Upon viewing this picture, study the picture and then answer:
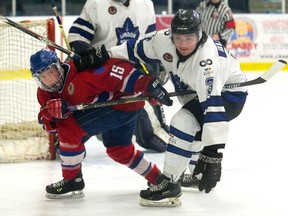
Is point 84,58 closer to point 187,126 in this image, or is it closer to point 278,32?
point 187,126

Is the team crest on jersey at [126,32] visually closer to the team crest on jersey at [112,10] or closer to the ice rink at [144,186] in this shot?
the team crest on jersey at [112,10]

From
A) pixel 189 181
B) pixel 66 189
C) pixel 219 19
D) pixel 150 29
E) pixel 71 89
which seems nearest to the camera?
pixel 71 89

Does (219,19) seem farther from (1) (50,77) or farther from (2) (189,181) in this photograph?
(1) (50,77)

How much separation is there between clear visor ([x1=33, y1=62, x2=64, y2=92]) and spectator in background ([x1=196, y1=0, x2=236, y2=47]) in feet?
13.5

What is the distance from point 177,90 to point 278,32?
19.0 feet

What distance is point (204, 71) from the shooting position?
3.06 metres

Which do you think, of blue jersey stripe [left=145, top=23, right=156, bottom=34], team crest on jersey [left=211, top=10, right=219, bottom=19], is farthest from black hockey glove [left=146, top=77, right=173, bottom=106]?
team crest on jersey [left=211, top=10, right=219, bottom=19]

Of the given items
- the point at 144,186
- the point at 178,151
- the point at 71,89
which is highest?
the point at 71,89

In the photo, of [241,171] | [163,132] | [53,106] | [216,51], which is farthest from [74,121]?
[163,132]

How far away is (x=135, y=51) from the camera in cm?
333

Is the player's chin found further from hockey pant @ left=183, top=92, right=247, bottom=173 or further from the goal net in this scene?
the goal net

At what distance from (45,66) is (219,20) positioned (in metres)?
4.27

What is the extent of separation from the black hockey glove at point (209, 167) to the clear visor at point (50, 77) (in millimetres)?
655

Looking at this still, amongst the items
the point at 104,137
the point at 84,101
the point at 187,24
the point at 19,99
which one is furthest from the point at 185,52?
the point at 19,99
